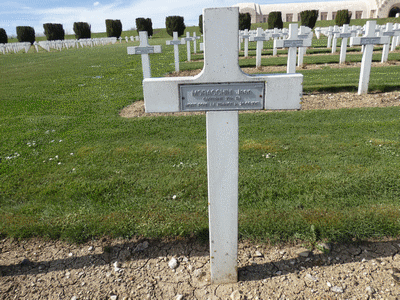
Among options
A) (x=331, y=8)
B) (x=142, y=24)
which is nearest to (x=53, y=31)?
(x=142, y=24)

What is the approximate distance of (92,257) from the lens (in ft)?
9.55

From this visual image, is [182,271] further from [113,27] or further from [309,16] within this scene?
[113,27]

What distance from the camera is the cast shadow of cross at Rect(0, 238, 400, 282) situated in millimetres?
2691

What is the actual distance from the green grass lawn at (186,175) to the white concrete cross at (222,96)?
1007 mm

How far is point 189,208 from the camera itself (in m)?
3.57

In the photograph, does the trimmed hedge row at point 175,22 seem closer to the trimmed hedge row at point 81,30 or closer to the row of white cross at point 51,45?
the row of white cross at point 51,45

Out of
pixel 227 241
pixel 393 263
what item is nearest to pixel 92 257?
pixel 227 241

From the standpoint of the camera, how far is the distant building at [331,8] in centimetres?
6888

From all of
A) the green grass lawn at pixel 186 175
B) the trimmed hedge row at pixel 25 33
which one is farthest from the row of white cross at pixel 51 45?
the green grass lawn at pixel 186 175

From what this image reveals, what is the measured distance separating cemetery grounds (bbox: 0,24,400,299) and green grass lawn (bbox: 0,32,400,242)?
19 mm

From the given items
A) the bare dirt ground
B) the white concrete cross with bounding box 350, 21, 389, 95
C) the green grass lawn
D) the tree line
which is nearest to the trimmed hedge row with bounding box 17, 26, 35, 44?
the tree line

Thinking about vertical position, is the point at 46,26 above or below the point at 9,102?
above

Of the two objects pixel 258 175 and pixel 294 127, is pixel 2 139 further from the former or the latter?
pixel 294 127

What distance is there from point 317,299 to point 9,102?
35.2ft
